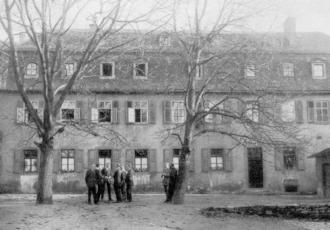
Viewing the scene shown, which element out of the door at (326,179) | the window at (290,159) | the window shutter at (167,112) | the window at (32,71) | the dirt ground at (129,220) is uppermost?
the window at (32,71)

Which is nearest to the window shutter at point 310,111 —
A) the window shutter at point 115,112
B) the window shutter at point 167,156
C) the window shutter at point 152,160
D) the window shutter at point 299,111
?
the window shutter at point 299,111

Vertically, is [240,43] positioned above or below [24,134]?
above

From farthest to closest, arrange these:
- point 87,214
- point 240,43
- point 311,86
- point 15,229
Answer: point 311,86 → point 240,43 → point 87,214 → point 15,229

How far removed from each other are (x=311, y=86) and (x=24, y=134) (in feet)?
52.7

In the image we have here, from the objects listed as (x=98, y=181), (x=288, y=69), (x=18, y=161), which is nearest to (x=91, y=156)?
(x=18, y=161)

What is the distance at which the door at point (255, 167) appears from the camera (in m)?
26.9

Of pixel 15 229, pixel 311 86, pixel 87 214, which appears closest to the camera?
pixel 15 229

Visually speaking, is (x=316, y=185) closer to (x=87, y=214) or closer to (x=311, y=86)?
(x=311, y=86)

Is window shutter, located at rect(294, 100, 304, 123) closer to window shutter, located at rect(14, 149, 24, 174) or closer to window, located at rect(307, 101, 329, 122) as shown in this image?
window, located at rect(307, 101, 329, 122)

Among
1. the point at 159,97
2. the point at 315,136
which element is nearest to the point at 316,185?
the point at 315,136

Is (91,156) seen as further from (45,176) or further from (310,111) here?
(310,111)

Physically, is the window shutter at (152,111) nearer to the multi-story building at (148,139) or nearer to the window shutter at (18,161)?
the multi-story building at (148,139)

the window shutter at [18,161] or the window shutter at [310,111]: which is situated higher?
the window shutter at [310,111]

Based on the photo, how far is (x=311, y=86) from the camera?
1073 inches
